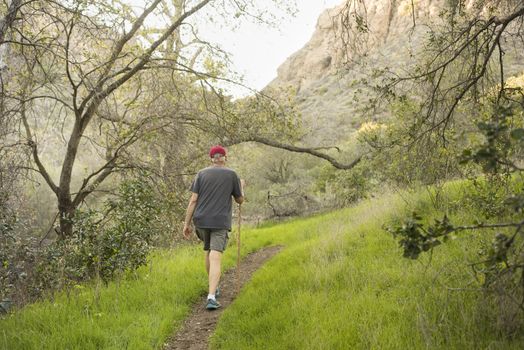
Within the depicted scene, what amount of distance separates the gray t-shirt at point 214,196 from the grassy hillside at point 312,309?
3.93ft

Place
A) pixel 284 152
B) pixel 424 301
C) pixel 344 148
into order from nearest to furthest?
1. pixel 424 301
2. pixel 344 148
3. pixel 284 152

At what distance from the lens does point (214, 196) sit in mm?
6406

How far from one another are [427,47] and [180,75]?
8.39 m

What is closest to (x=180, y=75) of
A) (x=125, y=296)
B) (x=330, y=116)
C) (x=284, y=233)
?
(x=284, y=233)

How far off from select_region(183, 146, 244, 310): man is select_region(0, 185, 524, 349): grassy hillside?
0.75 m

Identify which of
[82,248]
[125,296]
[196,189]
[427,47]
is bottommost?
[125,296]

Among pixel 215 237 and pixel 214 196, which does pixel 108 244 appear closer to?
pixel 215 237

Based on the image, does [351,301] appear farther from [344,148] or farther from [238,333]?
[344,148]

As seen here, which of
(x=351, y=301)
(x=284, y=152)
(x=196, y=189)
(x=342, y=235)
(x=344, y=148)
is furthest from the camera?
(x=284, y=152)

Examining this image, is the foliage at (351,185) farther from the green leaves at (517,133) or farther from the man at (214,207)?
the green leaves at (517,133)

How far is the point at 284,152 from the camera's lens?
25.9m

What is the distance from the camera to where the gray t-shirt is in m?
6.34

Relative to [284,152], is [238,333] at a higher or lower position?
lower

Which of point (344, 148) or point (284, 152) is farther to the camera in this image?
point (284, 152)
